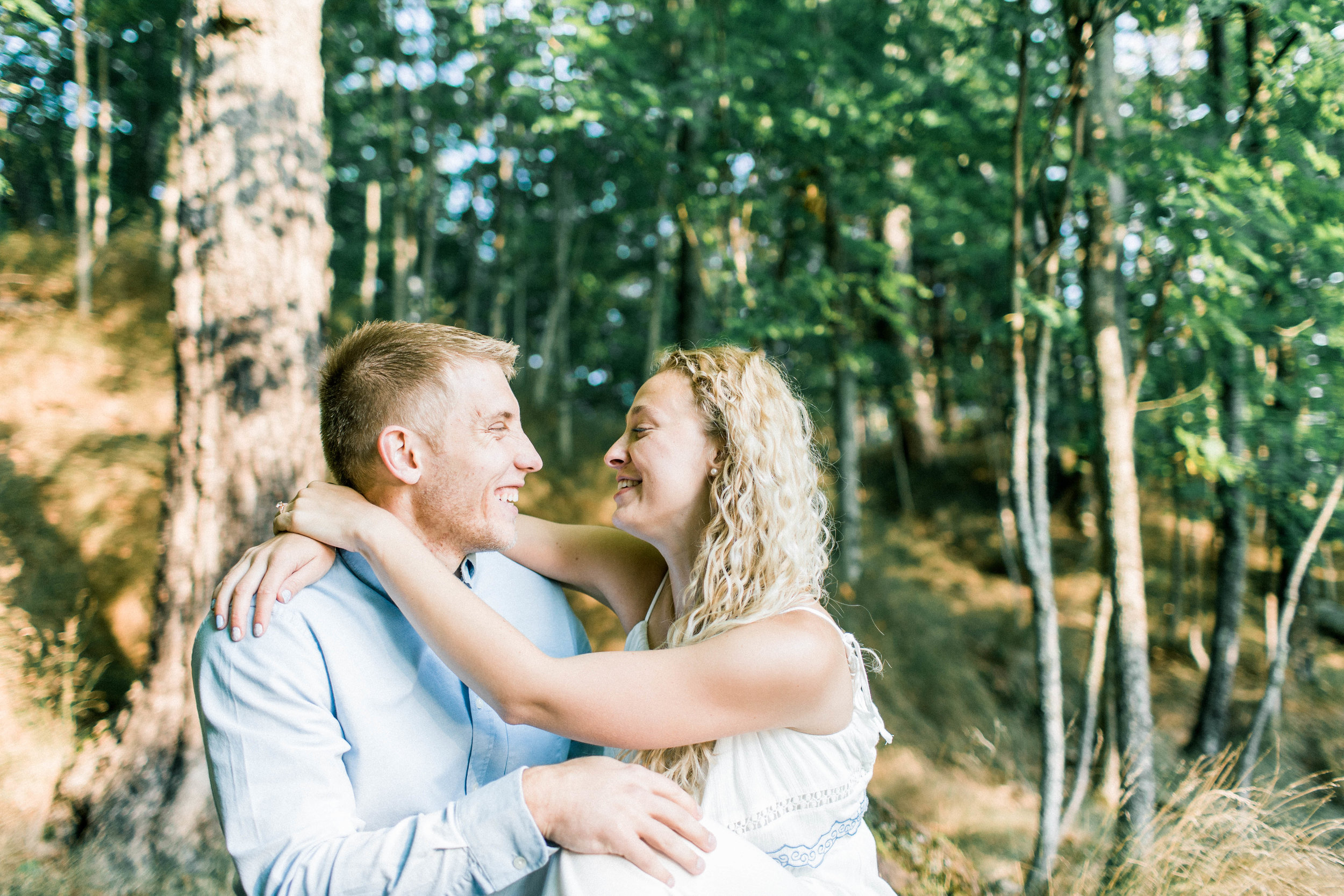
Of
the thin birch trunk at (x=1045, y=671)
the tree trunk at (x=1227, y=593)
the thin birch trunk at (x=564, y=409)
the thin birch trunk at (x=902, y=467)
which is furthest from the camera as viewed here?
the thin birch trunk at (x=902, y=467)

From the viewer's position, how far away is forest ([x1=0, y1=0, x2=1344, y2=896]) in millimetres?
3049

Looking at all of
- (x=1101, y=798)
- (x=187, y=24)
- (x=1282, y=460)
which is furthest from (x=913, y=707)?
(x=187, y=24)

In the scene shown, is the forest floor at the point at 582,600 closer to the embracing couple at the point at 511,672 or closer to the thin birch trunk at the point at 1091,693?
the thin birch trunk at the point at 1091,693

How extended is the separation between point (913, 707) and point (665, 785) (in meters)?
6.93

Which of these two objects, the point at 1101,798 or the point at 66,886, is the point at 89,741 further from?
the point at 1101,798

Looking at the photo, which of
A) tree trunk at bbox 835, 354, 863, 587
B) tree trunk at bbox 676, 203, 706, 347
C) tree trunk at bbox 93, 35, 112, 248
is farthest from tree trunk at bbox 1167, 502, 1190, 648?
tree trunk at bbox 93, 35, 112, 248

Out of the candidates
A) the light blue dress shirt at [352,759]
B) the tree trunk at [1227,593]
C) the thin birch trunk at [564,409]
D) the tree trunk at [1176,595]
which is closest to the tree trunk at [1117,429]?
the tree trunk at [1227,593]

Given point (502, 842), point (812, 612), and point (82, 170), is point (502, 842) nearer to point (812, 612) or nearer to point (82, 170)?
point (812, 612)

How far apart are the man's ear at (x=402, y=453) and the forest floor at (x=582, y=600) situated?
8.72ft

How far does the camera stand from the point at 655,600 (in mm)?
2170

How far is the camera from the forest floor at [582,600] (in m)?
4.50

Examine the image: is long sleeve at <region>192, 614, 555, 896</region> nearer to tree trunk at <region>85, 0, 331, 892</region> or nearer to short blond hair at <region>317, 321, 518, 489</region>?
short blond hair at <region>317, 321, 518, 489</region>

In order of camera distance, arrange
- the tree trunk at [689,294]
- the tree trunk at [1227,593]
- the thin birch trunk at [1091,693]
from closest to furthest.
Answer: the thin birch trunk at [1091,693] < the tree trunk at [1227,593] < the tree trunk at [689,294]

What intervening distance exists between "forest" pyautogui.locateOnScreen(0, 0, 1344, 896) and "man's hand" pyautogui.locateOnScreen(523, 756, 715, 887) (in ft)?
5.12
